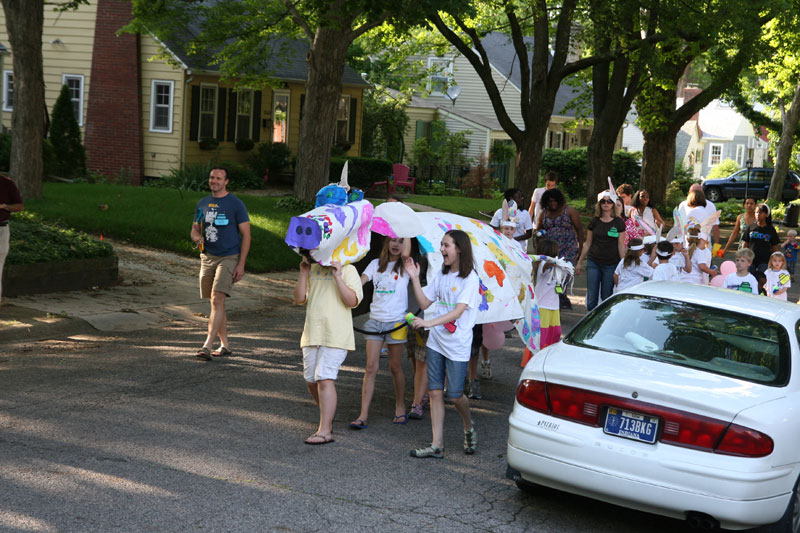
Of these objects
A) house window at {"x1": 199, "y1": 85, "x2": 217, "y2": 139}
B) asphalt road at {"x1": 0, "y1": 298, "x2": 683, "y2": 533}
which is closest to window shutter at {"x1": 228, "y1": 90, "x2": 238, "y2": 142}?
house window at {"x1": 199, "y1": 85, "x2": 217, "y2": 139}

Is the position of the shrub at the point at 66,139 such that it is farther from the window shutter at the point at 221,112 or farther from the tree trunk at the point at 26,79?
the tree trunk at the point at 26,79

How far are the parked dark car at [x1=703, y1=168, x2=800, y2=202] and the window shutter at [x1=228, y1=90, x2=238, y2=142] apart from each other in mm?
27393

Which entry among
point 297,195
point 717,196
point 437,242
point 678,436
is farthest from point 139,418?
point 717,196

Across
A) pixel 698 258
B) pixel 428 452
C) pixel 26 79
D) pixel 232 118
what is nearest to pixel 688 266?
pixel 698 258

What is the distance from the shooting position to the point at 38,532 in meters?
4.90

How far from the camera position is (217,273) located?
30.9 ft

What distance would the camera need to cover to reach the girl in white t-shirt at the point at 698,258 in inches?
442

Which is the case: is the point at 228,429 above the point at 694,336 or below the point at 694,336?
below

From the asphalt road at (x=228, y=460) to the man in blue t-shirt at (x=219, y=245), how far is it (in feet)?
1.81

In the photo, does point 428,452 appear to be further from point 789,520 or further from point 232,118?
point 232,118

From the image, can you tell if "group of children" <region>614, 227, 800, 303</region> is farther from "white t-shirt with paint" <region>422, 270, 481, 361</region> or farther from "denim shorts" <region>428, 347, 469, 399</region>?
"denim shorts" <region>428, 347, 469, 399</region>

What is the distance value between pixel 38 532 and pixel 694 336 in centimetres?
399

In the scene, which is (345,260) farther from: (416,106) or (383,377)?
(416,106)

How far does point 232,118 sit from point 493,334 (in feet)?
73.4
